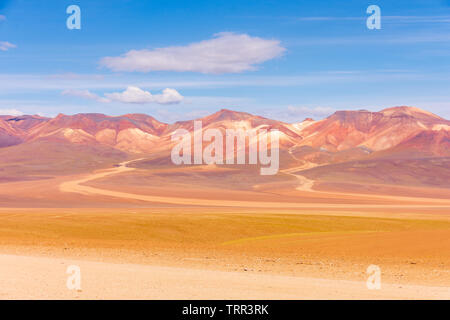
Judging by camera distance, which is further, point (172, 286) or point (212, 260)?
point (212, 260)

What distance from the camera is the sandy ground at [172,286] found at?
11.6 metres

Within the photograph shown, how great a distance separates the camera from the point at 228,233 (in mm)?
34000

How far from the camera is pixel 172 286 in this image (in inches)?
504

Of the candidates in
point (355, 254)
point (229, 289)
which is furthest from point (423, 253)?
point (229, 289)

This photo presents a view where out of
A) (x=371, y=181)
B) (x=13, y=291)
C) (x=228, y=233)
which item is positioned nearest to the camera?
(x=13, y=291)

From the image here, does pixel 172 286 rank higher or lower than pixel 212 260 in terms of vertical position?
higher

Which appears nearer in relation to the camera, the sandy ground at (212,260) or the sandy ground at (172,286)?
the sandy ground at (172,286)

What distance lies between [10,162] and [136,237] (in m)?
176

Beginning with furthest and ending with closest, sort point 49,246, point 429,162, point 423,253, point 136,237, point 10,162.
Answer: point 10,162 < point 429,162 < point 136,237 < point 49,246 < point 423,253

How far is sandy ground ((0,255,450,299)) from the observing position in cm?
1157

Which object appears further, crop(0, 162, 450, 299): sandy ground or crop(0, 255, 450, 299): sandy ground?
crop(0, 162, 450, 299): sandy ground
